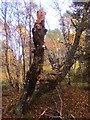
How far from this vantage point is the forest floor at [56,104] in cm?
413

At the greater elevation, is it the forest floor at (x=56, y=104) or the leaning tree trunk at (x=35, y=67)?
the leaning tree trunk at (x=35, y=67)

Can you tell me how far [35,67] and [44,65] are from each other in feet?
1.59

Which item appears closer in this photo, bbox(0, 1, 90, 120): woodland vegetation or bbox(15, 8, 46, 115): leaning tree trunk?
bbox(15, 8, 46, 115): leaning tree trunk

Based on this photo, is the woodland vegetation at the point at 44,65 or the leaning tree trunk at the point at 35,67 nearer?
the leaning tree trunk at the point at 35,67

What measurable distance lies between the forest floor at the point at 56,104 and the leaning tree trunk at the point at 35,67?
176 mm

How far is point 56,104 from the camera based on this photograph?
4.41 m

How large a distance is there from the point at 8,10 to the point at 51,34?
1.10 meters

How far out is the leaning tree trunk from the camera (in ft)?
11.4

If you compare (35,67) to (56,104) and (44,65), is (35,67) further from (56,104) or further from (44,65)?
(56,104)

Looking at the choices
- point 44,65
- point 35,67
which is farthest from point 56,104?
point 35,67

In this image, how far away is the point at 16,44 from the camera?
555 cm

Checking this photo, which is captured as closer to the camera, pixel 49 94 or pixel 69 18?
pixel 49 94

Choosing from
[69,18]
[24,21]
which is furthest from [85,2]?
[24,21]

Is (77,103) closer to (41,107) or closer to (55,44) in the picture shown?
(41,107)
